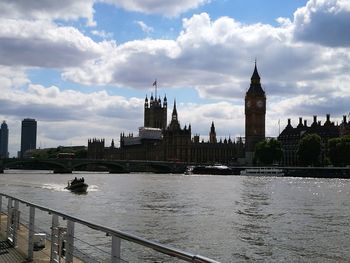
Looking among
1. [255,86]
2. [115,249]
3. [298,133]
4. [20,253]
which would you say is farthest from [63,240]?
[255,86]

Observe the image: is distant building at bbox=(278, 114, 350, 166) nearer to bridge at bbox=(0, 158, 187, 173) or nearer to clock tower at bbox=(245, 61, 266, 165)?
clock tower at bbox=(245, 61, 266, 165)

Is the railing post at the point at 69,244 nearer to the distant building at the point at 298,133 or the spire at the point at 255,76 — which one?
the distant building at the point at 298,133

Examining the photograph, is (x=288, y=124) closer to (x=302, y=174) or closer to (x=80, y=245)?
(x=302, y=174)

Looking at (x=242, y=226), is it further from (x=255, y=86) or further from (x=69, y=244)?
(x=255, y=86)

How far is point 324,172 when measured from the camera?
10975 cm

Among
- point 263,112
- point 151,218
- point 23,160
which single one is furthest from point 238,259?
point 263,112

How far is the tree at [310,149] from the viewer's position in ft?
394

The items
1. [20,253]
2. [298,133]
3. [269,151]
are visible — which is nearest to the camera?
[20,253]

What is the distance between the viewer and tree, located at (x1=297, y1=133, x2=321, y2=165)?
120 m

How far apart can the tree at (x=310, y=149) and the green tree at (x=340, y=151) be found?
6.05 m

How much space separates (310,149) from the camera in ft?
397

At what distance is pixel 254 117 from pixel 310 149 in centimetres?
5204

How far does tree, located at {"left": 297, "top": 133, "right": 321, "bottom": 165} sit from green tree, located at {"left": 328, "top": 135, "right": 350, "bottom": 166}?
238 inches

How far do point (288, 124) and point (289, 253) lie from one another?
161514 millimetres
